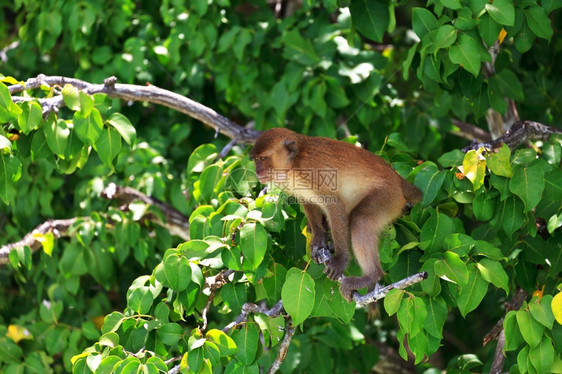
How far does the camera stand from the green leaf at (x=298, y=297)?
155 inches

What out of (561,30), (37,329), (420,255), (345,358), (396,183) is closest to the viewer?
(420,255)

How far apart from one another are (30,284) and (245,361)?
13.3 feet

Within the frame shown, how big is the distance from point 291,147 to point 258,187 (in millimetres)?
545

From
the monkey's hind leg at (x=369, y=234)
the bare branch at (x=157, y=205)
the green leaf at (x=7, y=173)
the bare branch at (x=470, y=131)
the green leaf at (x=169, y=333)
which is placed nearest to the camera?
the green leaf at (x=169, y=333)

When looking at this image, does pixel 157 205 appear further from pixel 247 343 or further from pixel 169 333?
pixel 247 343

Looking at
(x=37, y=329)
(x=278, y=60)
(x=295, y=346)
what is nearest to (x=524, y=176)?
(x=295, y=346)

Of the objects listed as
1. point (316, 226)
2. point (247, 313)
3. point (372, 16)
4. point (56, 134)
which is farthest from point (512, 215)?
point (56, 134)

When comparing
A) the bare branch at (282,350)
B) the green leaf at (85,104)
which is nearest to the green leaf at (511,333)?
the bare branch at (282,350)

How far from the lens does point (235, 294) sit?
14.1 feet

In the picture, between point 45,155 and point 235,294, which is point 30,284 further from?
point 235,294

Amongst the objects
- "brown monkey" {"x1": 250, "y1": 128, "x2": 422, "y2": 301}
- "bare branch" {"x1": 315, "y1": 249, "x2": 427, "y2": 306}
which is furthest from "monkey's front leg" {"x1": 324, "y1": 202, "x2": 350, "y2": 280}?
"bare branch" {"x1": 315, "y1": 249, "x2": 427, "y2": 306}

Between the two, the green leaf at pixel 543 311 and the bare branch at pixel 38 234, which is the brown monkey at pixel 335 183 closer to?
the green leaf at pixel 543 311

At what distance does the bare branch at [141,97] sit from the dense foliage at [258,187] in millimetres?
84

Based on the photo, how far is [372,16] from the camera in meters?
5.30
